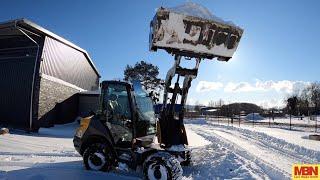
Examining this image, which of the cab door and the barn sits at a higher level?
the barn

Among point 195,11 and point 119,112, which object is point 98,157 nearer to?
point 119,112

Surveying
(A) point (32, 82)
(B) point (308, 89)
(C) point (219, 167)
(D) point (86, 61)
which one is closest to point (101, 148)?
(C) point (219, 167)

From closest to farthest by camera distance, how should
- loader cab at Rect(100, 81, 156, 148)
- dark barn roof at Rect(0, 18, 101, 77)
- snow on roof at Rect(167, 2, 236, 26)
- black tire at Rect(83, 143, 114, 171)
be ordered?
snow on roof at Rect(167, 2, 236, 26) < loader cab at Rect(100, 81, 156, 148) < black tire at Rect(83, 143, 114, 171) < dark barn roof at Rect(0, 18, 101, 77)

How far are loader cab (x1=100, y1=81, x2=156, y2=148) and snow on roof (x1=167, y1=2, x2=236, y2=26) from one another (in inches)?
96.5

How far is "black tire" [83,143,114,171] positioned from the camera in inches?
377

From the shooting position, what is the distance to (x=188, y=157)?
1010cm

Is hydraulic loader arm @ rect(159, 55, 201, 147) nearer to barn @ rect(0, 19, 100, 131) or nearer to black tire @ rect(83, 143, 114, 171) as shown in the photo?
black tire @ rect(83, 143, 114, 171)

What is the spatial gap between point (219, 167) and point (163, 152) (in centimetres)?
262

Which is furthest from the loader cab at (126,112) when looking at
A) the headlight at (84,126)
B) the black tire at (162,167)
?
the black tire at (162,167)

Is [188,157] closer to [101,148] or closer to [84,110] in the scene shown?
[101,148]

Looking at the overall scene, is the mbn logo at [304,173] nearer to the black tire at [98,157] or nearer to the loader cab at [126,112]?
the loader cab at [126,112]

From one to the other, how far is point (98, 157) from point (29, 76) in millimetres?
16778

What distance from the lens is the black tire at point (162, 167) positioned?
313 inches

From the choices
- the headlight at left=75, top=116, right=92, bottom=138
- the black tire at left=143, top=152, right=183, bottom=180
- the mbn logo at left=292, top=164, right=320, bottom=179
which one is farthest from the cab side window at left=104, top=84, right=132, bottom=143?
the mbn logo at left=292, top=164, right=320, bottom=179
